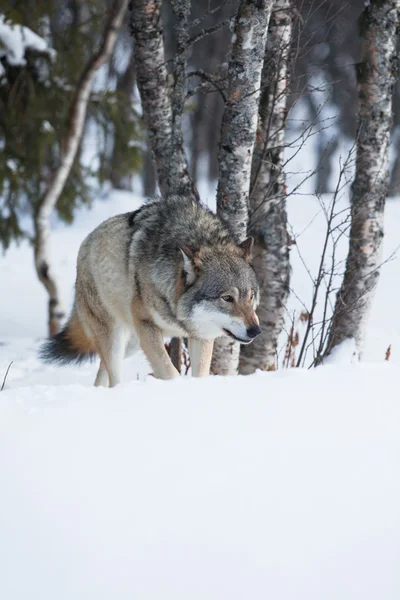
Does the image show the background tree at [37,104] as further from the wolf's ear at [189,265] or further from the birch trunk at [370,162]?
the wolf's ear at [189,265]

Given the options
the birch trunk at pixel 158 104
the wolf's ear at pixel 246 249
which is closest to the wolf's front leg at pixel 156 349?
the wolf's ear at pixel 246 249


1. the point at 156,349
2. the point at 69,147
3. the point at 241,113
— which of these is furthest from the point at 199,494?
the point at 69,147

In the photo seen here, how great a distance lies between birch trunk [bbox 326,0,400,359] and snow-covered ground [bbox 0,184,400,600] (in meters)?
2.66

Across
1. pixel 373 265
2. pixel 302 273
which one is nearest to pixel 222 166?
pixel 373 265

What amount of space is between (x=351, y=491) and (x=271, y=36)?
4.31m

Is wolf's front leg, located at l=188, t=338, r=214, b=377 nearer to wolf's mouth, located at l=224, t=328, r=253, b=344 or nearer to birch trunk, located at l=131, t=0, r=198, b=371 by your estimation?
wolf's mouth, located at l=224, t=328, r=253, b=344

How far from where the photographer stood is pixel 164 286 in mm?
4930

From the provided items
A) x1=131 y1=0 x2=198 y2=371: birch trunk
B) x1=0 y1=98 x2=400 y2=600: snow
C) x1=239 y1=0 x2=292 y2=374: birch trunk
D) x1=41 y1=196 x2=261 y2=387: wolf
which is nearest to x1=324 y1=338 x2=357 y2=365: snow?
x1=239 y1=0 x2=292 y2=374: birch trunk

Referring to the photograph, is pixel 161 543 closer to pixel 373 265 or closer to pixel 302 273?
pixel 373 265

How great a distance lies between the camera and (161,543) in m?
2.50

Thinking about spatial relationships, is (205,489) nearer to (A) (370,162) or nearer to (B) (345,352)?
(B) (345,352)

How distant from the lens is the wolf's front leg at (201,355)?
502cm

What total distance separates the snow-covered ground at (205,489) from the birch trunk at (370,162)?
2.66 meters

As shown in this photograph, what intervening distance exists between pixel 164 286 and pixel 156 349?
0.47 m
